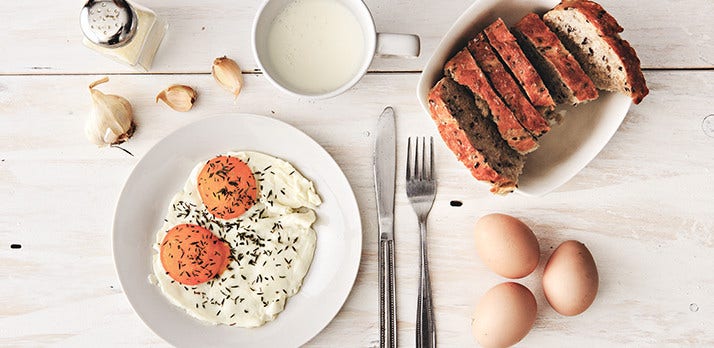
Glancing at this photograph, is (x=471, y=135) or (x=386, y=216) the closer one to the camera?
(x=471, y=135)

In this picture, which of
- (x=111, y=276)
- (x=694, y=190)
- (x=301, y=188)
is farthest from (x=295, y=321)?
(x=694, y=190)

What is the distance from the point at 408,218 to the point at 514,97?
29 cm

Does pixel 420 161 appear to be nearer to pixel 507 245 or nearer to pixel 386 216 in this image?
pixel 386 216

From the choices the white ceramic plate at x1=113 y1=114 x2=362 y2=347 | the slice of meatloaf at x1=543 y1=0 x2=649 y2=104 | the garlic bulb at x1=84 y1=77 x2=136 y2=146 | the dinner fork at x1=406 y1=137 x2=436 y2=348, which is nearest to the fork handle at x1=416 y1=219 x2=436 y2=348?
the dinner fork at x1=406 y1=137 x2=436 y2=348

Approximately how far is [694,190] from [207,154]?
854 millimetres

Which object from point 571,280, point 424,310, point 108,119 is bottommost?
point 424,310

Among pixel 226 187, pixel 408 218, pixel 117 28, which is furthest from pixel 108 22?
pixel 408 218

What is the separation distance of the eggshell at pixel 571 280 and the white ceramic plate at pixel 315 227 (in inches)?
12.8

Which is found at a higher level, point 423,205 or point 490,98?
point 490,98

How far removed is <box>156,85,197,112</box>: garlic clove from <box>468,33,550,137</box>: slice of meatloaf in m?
0.51

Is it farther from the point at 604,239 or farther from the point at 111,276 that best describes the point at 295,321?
the point at 604,239

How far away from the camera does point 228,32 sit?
1.30m

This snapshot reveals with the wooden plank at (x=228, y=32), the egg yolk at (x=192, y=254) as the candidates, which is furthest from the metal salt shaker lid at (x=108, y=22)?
the egg yolk at (x=192, y=254)

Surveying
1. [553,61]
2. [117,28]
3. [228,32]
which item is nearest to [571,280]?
[553,61]
